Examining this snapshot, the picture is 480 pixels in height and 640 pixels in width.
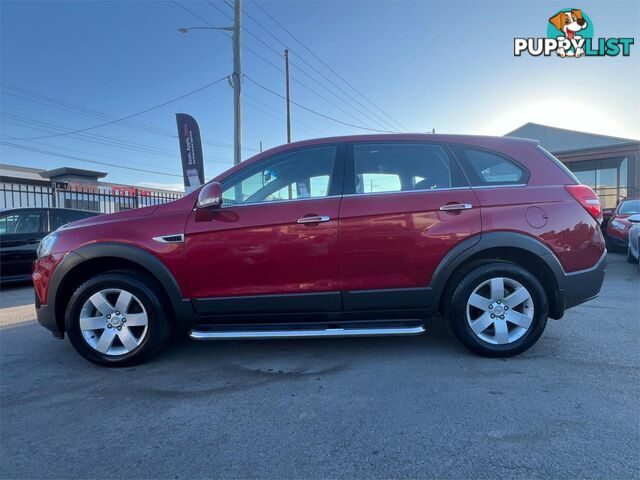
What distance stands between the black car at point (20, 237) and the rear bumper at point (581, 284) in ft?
27.0

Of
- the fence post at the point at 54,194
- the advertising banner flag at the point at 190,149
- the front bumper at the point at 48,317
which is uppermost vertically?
the advertising banner flag at the point at 190,149

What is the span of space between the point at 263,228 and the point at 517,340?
7.47 ft

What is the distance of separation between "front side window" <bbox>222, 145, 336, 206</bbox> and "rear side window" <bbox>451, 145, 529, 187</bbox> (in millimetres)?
1138

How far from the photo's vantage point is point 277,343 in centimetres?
352

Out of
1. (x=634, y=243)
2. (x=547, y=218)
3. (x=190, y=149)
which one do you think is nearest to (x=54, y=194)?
(x=190, y=149)

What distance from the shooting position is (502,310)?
9.83 ft

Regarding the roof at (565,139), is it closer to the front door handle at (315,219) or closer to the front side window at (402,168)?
the front side window at (402,168)

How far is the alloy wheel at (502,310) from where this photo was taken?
298 cm

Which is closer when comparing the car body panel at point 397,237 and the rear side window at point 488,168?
the car body panel at point 397,237

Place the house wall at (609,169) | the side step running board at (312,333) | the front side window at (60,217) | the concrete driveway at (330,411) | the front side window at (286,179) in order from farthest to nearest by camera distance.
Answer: the house wall at (609,169) → the front side window at (60,217) → the front side window at (286,179) → the side step running board at (312,333) → the concrete driveway at (330,411)

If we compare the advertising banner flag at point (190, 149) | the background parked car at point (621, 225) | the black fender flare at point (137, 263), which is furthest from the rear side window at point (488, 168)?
the advertising banner flag at point (190, 149)

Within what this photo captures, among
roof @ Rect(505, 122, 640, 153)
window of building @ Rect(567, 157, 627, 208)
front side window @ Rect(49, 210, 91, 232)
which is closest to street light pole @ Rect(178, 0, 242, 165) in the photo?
front side window @ Rect(49, 210, 91, 232)


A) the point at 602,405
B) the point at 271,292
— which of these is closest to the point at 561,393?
the point at 602,405

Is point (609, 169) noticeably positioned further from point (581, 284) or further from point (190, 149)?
point (581, 284)
